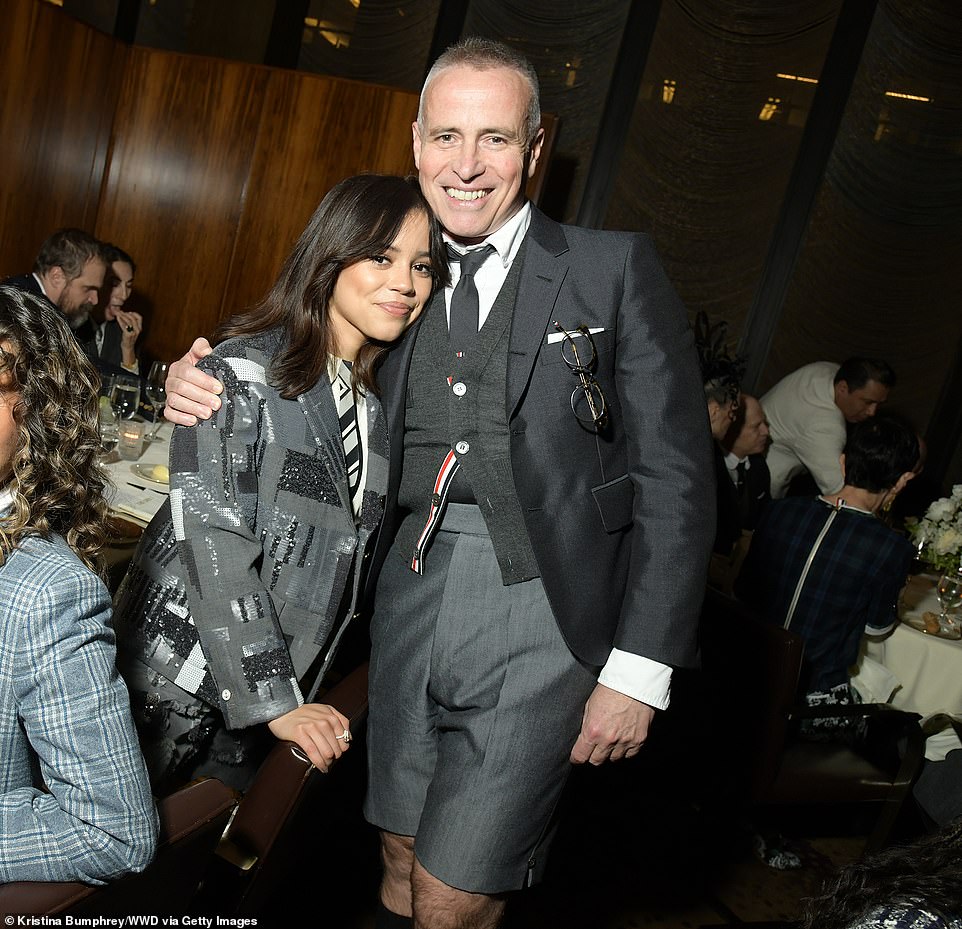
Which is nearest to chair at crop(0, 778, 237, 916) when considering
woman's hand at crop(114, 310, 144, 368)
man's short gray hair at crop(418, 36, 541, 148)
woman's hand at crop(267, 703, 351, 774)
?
woman's hand at crop(267, 703, 351, 774)

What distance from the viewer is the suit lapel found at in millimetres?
1681

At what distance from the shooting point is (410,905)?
6.38ft

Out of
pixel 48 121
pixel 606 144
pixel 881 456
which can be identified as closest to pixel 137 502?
pixel 881 456

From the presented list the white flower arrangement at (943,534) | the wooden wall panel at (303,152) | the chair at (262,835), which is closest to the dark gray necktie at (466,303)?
the chair at (262,835)

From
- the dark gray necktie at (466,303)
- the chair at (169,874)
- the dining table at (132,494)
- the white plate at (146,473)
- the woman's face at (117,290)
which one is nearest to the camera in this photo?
the chair at (169,874)

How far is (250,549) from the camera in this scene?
1.62 m

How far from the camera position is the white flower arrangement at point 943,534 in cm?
443

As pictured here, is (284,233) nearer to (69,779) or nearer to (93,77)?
(93,77)

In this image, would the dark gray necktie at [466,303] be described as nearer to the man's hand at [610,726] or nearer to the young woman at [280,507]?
the young woman at [280,507]

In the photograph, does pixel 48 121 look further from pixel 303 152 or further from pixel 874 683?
pixel 874 683

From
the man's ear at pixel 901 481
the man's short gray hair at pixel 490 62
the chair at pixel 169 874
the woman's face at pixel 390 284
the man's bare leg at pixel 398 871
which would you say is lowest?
the man's bare leg at pixel 398 871

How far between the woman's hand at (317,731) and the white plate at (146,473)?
165cm

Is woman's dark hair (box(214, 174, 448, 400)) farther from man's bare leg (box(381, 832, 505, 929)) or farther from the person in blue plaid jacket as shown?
the person in blue plaid jacket

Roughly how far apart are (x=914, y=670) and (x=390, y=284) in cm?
290
